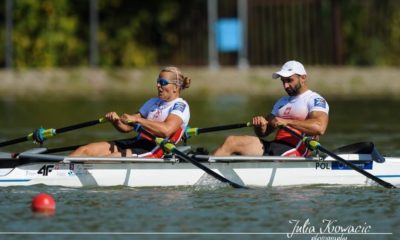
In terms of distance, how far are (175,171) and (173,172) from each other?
34 millimetres

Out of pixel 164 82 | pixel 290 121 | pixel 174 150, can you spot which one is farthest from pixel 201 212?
pixel 164 82

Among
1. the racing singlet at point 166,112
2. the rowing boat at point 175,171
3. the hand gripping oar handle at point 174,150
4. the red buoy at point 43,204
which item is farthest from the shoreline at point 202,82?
the red buoy at point 43,204

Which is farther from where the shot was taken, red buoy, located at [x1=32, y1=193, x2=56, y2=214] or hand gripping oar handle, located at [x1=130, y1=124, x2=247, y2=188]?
hand gripping oar handle, located at [x1=130, y1=124, x2=247, y2=188]

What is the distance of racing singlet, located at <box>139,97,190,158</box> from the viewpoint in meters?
16.6

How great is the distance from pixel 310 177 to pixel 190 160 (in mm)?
1732

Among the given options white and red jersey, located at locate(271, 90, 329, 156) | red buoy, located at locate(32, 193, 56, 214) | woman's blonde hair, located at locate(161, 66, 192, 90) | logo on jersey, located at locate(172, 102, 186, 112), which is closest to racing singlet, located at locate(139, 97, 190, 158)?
logo on jersey, located at locate(172, 102, 186, 112)

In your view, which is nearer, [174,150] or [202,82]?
[174,150]

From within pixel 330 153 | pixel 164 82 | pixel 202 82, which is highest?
pixel 164 82

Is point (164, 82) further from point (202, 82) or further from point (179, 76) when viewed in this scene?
point (202, 82)

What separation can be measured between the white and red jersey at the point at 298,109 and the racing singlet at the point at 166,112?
1.33m

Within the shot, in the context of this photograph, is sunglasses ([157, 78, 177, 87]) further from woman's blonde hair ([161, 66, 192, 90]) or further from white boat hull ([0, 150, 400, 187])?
white boat hull ([0, 150, 400, 187])

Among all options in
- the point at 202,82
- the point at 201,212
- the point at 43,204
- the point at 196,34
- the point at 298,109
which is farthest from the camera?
the point at 196,34

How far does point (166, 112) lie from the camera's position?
16.7m

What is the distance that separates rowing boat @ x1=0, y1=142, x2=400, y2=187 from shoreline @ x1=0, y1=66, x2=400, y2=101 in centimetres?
2038
